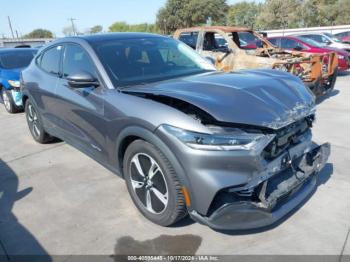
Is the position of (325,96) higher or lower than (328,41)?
lower

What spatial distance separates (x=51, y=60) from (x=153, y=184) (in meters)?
2.76

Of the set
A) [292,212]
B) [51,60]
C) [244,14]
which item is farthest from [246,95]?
[244,14]

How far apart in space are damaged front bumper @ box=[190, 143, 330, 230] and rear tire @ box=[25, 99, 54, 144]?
12.1 feet

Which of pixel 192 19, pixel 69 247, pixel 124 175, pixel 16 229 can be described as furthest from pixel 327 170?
pixel 192 19

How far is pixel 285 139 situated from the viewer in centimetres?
299

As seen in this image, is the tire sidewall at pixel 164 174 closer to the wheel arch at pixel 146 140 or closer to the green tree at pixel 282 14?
the wheel arch at pixel 146 140

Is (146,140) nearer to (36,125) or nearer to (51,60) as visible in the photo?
(51,60)

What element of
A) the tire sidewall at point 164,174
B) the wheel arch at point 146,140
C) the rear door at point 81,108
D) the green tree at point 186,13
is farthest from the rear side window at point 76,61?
the green tree at point 186,13

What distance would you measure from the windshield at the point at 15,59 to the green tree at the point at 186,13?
163 feet

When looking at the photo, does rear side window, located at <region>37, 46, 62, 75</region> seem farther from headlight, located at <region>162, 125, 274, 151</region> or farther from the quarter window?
headlight, located at <region>162, 125, 274, 151</region>

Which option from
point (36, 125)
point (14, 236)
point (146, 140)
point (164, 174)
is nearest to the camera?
point (164, 174)

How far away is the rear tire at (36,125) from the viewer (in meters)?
5.59

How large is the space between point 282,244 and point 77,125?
2614 mm

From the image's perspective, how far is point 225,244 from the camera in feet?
9.71
